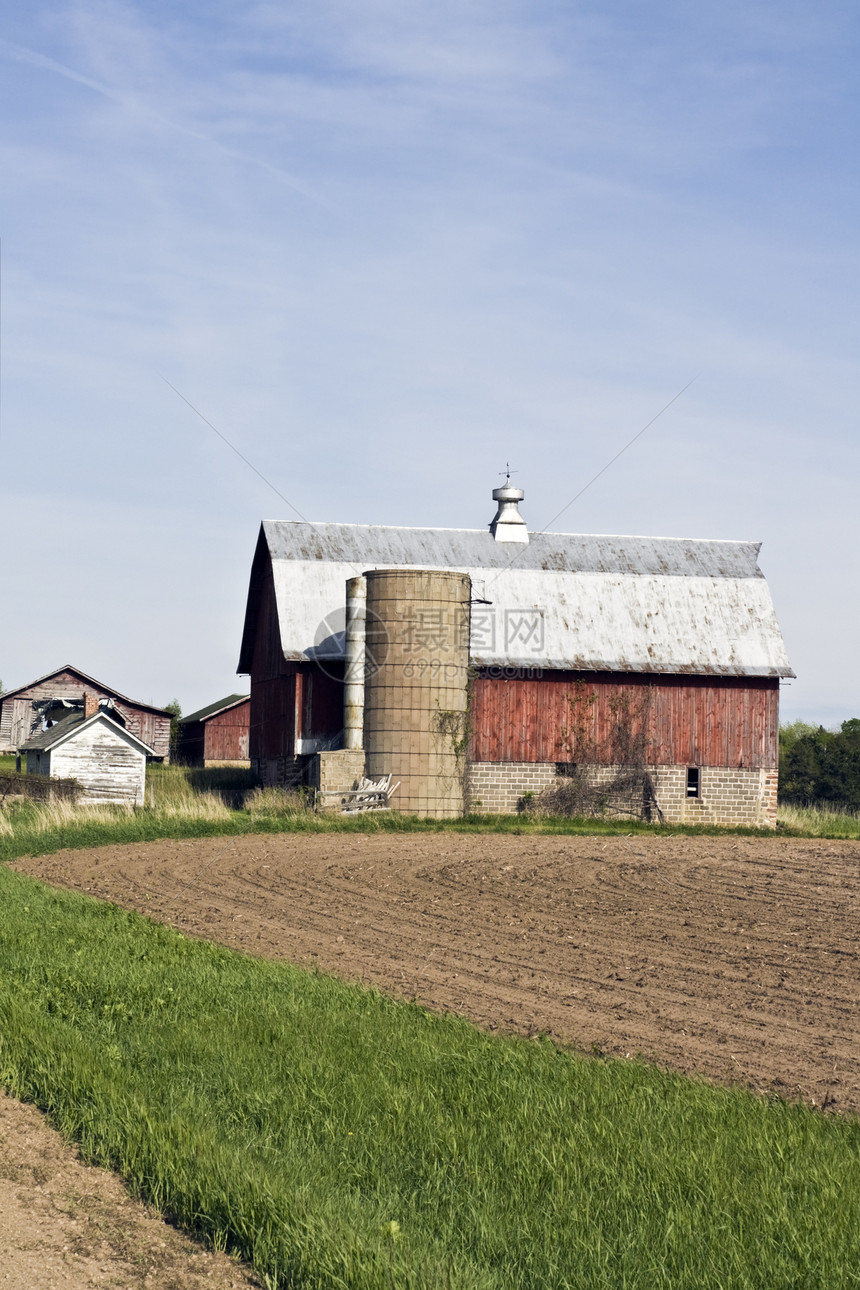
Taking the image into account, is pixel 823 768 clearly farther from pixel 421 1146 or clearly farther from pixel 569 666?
pixel 421 1146

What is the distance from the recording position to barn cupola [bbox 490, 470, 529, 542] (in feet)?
127

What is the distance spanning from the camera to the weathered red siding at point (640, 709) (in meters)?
34.4

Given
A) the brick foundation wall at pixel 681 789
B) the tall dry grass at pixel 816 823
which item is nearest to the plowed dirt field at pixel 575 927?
the tall dry grass at pixel 816 823

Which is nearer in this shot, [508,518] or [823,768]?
[508,518]

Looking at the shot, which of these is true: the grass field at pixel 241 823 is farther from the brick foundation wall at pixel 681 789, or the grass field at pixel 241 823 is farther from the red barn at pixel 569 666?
the red barn at pixel 569 666

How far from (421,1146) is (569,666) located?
2846cm

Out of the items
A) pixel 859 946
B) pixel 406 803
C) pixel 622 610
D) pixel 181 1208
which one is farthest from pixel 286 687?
pixel 181 1208

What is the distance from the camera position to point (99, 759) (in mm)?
37250

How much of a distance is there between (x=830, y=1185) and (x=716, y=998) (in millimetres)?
5101

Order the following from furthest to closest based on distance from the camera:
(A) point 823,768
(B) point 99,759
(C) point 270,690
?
(A) point 823,768
(C) point 270,690
(B) point 99,759

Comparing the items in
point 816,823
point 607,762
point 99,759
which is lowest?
point 816,823

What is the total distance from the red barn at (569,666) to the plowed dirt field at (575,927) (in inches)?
317

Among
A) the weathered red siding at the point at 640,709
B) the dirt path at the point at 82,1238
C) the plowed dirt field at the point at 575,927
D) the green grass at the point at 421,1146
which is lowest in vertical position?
the plowed dirt field at the point at 575,927

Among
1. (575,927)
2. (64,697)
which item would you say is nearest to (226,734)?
(64,697)
